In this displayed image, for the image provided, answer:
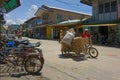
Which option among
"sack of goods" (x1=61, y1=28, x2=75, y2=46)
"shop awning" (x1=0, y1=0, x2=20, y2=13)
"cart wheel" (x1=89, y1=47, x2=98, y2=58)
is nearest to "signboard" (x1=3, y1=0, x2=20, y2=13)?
"shop awning" (x1=0, y1=0, x2=20, y2=13)

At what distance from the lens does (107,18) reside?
117 ft

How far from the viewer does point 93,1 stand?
39.1 meters

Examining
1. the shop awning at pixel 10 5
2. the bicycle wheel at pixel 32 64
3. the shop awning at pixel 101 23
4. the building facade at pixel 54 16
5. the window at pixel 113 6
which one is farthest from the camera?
the building facade at pixel 54 16

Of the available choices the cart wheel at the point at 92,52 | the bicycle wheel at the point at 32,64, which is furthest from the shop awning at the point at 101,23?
the bicycle wheel at the point at 32,64

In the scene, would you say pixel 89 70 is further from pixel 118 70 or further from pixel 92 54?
pixel 92 54

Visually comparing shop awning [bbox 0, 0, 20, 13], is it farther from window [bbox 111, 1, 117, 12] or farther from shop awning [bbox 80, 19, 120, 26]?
window [bbox 111, 1, 117, 12]

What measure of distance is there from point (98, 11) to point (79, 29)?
6.50 m

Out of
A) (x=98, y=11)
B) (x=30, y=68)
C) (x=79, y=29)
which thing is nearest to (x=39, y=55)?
(x=30, y=68)

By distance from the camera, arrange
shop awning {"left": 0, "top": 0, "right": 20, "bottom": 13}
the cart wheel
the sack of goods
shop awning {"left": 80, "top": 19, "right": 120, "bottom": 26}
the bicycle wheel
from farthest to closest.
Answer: shop awning {"left": 80, "top": 19, "right": 120, "bottom": 26}, shop awning {"left": 0, "top": 0, "right": 20, "bottom": 13}, the cart wheel, the sack of goods, the bicycle wheel

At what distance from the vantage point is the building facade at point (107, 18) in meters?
32.8

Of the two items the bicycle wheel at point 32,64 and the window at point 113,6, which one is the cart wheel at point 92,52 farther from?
the window at point 113,6

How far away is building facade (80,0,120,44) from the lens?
3284 centimetres

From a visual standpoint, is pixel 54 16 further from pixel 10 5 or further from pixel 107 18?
pixel 10 5

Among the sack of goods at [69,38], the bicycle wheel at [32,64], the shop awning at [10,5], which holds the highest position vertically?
the shop awning at [10,5]
